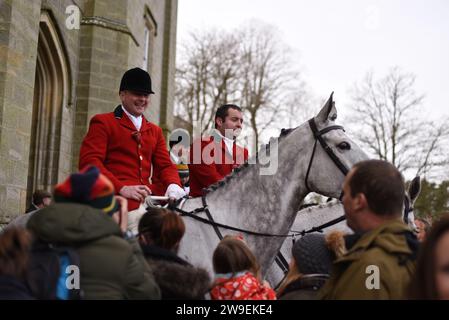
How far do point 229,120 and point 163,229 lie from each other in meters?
3.04

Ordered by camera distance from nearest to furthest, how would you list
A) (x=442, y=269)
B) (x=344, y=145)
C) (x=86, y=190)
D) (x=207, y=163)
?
(x=442, y=269) < (x=86, y=190) < (x=344, y=145) < (x=207, y=163)

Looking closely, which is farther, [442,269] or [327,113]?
[327,113]

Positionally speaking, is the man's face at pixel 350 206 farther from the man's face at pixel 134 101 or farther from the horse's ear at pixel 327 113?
the man's face at pixel 134 101

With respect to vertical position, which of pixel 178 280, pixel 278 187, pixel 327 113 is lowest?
pixel 178 280

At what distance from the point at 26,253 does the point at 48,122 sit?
9898 mm

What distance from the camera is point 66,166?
11805 mm

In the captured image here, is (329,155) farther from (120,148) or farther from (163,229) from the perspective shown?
(163,229)

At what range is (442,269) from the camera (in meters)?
1.97

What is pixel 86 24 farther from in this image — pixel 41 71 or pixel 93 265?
pixel 93 265

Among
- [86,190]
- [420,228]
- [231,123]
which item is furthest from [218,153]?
[86,190]

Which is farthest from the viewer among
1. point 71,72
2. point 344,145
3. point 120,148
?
point 71,72

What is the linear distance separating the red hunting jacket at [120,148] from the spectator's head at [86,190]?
1.89 m

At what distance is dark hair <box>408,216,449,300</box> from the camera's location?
1974 mm
